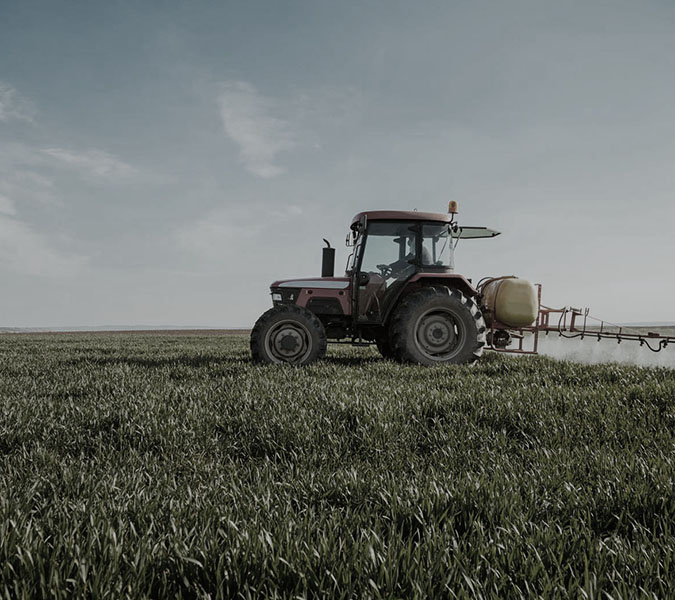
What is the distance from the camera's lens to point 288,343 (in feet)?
26.7

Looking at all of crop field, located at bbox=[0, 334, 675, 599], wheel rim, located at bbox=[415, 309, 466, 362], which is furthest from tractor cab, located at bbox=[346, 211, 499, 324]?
crop field, located at bbox=[0, 334, 675, 599]

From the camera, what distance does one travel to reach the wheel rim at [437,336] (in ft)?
27.6

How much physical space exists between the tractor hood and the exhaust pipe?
0.43 metres

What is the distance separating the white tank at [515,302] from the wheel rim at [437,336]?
1148 millimetres

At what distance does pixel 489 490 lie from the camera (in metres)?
2.44

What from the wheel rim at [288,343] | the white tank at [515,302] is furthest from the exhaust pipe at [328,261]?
the white tank at [515,302]

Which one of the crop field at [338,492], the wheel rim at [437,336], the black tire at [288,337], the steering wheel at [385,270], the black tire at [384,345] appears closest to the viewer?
the crop field at [338,492]

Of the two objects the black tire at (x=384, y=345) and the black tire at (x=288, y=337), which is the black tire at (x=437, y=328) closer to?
the black tire at (x=384, y=345)

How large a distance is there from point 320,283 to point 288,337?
4.01ft

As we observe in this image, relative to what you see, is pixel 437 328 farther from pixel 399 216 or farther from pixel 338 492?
pixel 338 492

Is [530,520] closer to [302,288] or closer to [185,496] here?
[185,496]

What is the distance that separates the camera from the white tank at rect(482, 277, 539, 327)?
8.89 m

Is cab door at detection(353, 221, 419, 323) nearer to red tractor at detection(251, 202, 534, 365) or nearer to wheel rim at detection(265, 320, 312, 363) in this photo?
red tractor at detection(251, 202, 534, 365)

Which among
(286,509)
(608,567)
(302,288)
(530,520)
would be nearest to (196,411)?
(286,509)
